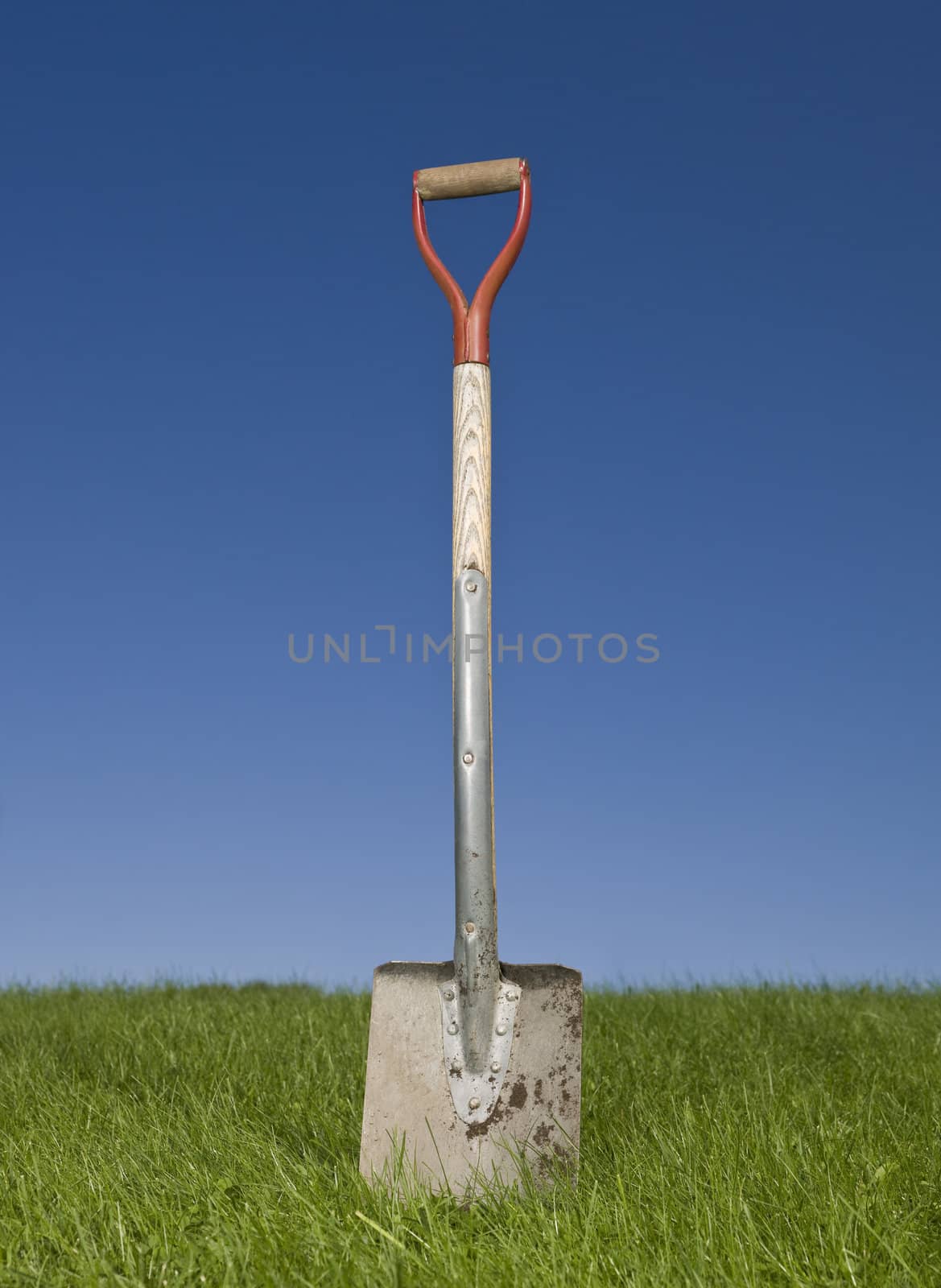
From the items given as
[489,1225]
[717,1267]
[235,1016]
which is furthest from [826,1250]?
[235,1016]

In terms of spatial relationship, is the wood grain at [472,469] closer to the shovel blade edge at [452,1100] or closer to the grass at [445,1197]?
the shovel blade edge at [452,1100]

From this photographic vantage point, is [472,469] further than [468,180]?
No

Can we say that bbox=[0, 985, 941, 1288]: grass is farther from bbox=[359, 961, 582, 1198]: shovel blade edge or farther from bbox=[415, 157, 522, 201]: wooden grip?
bbox=[415, 157, 522, 201]: wooden grip

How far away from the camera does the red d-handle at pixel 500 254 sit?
4039mm

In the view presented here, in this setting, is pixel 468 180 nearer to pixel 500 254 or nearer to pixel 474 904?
pixel 500 254

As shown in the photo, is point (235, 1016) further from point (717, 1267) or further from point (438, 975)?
point (717, 1267)

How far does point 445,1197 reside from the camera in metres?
3.31

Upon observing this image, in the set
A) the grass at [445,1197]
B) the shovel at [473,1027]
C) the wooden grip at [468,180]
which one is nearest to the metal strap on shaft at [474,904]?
the shovel at [473,1027]

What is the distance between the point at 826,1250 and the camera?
2.78 m

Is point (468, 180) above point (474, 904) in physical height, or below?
above

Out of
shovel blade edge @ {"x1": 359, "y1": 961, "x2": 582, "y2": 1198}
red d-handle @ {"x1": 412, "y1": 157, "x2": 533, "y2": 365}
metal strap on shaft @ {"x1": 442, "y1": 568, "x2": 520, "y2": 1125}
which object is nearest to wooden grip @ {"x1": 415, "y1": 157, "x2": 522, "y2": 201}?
red d-handle @ {"x1": 412, "y1": 157, "x2": 533, "y2": 365}

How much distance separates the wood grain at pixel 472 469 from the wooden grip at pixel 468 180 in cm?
90

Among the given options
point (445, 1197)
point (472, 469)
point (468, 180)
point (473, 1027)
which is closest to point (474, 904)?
point (473, 1027)

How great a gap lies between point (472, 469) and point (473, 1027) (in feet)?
6.34
